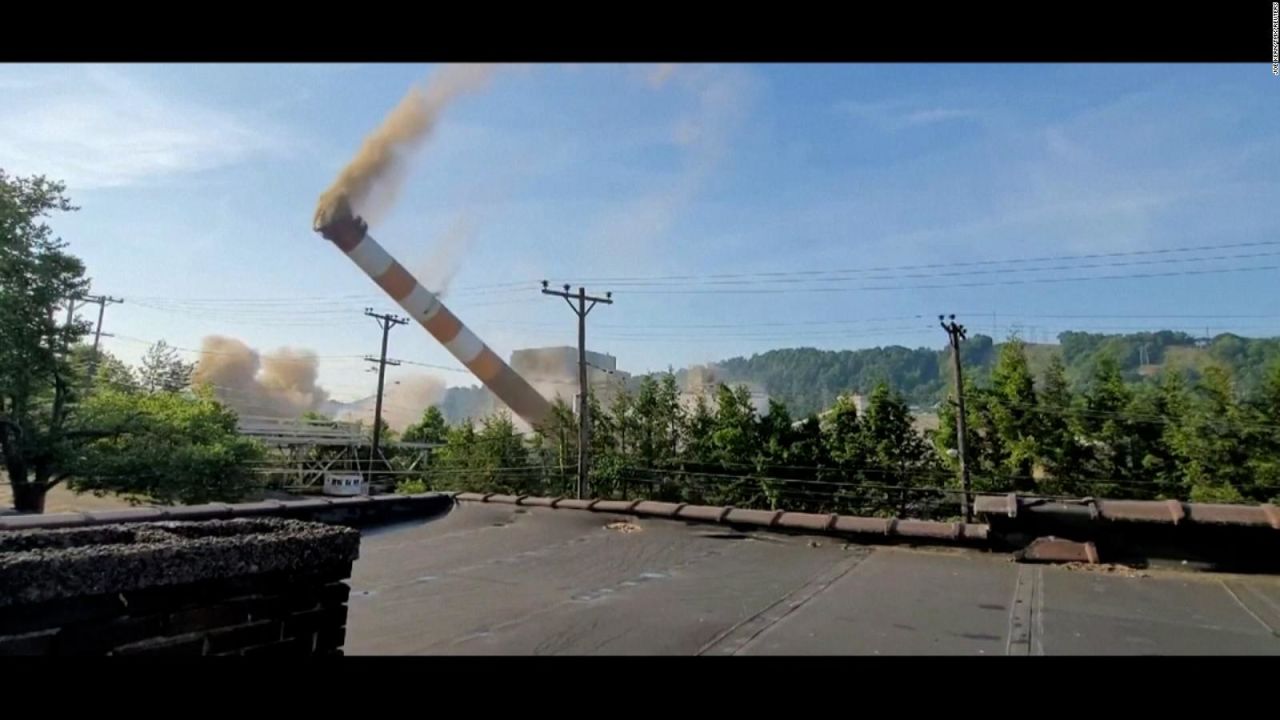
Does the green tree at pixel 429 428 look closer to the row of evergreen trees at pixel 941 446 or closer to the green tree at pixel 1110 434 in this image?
the row of evergreen trees at pixel 941 446

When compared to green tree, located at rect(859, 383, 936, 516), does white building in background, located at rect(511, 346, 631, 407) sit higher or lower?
higher

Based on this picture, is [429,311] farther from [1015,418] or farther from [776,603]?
[776,603]

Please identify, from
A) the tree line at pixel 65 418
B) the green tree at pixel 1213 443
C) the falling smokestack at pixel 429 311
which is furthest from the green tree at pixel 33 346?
the green tree at pixel 1213 443

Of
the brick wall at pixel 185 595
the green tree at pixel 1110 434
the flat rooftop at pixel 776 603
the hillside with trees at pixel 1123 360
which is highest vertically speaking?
the hillside with trees at pixel 1123 360

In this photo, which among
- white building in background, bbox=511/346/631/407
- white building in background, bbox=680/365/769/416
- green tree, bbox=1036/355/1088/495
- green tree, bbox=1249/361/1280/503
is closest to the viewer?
green tree, bbox=1249/361/1280/503

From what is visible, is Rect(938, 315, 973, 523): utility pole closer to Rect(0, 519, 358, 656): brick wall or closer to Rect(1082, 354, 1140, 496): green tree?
Rect(1082, 354, 1140, 496): green tree

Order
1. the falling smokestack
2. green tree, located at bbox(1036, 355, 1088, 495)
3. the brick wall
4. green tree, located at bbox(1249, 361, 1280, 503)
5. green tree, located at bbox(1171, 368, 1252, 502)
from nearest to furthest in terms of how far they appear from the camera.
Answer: the brick wall, green tree, located at bbox(1249, 361, 1280, 503), green tree, located at bbox(1171, 368, 1252, 502), green tree, located at bbox(1036, 355, 1088, 495), the falling smokestack

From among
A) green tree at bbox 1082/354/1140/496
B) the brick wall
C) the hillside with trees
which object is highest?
the hillside with trees

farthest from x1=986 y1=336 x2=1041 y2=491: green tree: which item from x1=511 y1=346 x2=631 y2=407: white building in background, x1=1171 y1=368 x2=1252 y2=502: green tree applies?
x1=511 y1=346 x2=631 y2=407: white building in background
